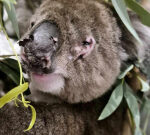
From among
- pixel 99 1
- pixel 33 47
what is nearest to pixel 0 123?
pixel 33 47

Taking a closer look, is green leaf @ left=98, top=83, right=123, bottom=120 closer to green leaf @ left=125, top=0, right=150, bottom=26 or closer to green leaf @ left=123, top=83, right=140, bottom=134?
green leaf @ left=123, top=83, right=140, bottom=134

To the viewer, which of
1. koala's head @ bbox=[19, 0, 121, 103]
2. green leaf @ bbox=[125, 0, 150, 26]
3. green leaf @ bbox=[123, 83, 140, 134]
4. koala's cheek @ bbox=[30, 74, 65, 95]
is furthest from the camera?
green leaf @ bbox=[123, 83, 140, 134]

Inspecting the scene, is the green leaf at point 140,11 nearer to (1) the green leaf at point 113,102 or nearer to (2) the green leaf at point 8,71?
(1) the green leaf at point 113,102

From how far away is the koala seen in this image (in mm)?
1630

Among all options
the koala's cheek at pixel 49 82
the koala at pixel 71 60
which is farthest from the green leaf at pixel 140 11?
the koala's cheek at pixel 49 82

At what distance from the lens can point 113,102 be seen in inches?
77.9

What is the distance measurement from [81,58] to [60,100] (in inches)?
15.8

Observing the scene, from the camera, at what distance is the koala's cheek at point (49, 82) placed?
169cm

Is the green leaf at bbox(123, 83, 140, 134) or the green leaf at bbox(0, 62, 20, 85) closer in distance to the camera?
the green leaf at bbox(0, 62, 20, 85)

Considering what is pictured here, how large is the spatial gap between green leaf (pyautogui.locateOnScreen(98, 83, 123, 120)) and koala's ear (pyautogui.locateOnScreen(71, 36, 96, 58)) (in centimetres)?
42

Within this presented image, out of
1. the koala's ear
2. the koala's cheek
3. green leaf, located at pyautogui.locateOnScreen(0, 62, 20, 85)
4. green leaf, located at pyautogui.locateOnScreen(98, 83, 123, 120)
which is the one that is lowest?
green leaf, located at pyautogui.locateOnScreen(0, 62, 20, 85)

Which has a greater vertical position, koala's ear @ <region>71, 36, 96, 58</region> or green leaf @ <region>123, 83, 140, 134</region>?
koala's ear @ <region>71, 36, 96, 58</region>

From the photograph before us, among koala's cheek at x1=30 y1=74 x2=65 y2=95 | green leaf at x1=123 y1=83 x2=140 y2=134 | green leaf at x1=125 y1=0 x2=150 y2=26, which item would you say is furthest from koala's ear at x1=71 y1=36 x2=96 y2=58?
green leaf at x1=123 y1=83 x2=140 y2=134

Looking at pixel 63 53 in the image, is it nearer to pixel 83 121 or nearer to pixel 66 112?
pixel 66 112
